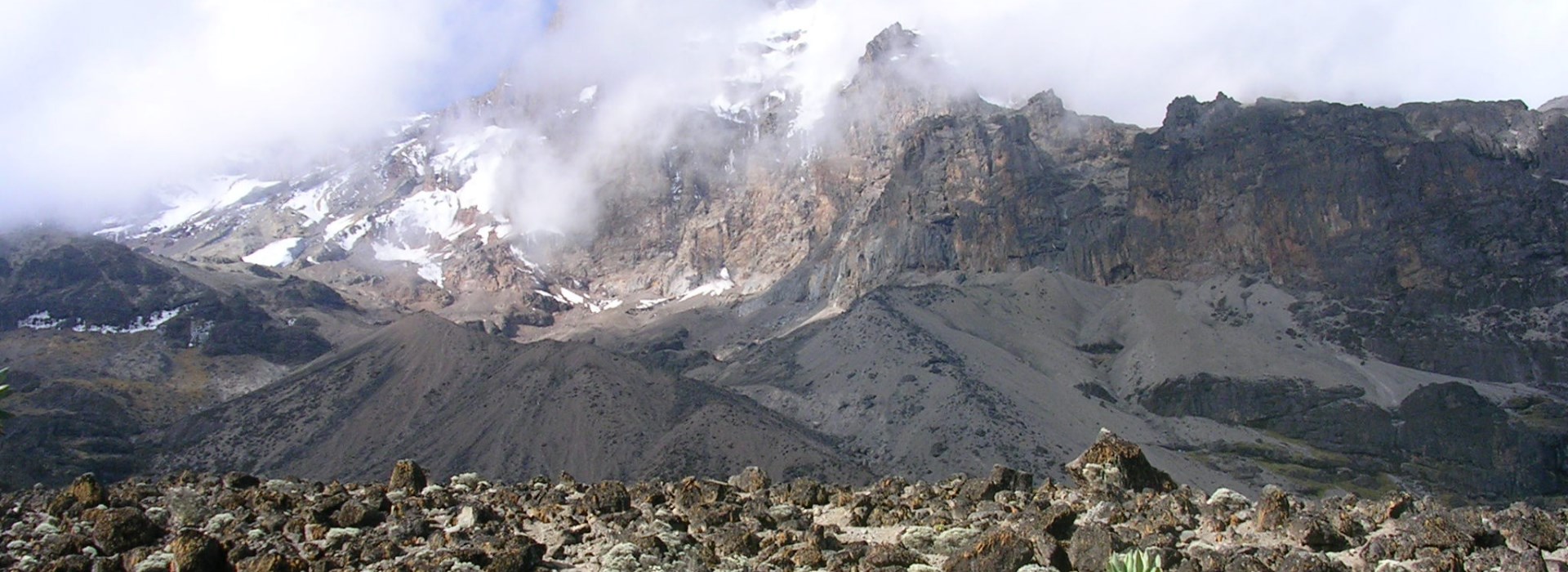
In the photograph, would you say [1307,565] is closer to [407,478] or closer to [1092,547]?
[1092,547]

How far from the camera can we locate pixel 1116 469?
3147 cm

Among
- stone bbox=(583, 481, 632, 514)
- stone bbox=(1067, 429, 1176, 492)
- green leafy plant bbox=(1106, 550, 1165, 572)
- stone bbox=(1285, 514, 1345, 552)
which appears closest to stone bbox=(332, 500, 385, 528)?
stone bbox=(583, 481, 632, 514)

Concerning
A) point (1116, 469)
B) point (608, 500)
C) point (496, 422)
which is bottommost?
point (496, 422)

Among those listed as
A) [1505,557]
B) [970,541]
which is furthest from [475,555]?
[1505,557]

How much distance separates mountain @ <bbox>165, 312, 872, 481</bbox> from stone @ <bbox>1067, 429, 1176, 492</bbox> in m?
87.9

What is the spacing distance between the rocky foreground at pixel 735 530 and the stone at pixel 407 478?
0.27ft

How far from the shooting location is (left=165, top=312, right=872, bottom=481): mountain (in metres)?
127

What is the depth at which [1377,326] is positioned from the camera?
185 m

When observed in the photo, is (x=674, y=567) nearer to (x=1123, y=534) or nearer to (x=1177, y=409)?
(x=1123, y=534)

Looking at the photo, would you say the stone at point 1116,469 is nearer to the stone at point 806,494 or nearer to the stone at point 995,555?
the stone at point 806,494

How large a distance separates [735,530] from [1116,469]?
1152cm

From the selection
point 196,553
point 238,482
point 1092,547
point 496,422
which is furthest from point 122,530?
point 496,422

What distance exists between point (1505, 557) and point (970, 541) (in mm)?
9394

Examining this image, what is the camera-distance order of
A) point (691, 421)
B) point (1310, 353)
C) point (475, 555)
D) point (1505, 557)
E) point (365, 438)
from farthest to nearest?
point (1310, 353) → point (365, 438) → point (691, 421) → point (475, 555) → point (1505, 557)
